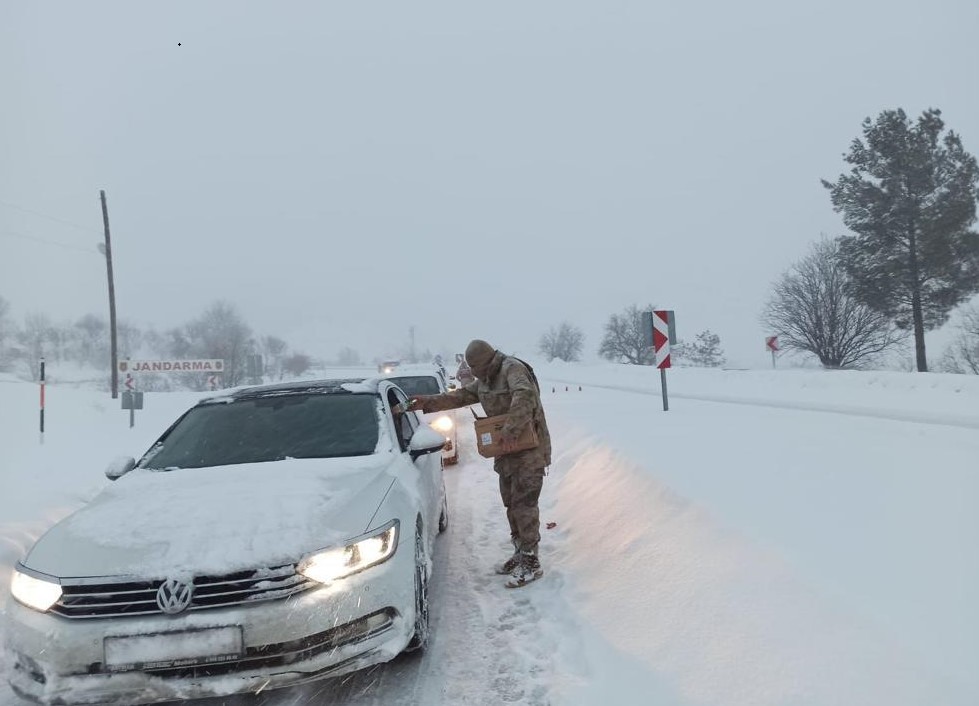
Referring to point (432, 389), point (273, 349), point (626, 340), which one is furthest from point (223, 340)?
point (432, 389)

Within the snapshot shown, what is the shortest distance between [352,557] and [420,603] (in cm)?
70

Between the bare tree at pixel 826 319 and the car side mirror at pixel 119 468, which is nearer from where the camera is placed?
the car side mirror at pixel 119 468

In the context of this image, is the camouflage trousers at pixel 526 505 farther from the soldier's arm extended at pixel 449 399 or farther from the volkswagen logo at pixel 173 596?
the volkswagen logo at pixel 173 596

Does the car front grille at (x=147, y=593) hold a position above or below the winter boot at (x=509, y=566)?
above

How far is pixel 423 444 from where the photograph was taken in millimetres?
4219

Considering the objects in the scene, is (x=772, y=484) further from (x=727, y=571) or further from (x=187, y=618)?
(x=187, y=618)

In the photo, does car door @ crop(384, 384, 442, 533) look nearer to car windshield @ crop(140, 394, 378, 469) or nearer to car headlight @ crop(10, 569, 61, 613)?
→ car windshield @ crop(140, 394, 378, 469)

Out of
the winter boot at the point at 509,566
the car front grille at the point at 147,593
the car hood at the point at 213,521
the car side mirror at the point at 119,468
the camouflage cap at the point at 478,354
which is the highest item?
the camouflage cap at the point at 478,354

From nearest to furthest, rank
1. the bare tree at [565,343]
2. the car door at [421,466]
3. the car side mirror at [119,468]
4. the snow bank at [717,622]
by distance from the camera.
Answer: the snow bank at [717,622]
the car side mirror at [119,468]
the car door at [421,466]
the bare tree at [565,343]

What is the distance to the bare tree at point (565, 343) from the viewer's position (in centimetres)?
8244

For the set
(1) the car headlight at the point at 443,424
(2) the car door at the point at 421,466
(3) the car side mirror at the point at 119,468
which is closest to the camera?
(3) the car side mirror at the point at 119,468

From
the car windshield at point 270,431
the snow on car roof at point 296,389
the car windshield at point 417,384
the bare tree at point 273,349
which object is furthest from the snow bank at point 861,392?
the bare tree at point 273,349

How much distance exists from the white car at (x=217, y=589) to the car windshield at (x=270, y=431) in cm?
51

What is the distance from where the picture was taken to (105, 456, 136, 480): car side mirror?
3937 millimetres
